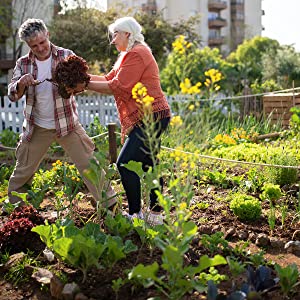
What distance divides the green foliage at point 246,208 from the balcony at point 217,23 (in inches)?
1850

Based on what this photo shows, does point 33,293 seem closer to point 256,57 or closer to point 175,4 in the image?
point 256,57

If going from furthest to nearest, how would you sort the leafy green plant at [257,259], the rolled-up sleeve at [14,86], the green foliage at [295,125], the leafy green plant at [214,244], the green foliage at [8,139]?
the green foliage at [8,139] → the green foliage at [295,125] → the rolled-up sleeve at [14,86] → the leafy green plant at [214,244] → the leafy green plant at [257,259]

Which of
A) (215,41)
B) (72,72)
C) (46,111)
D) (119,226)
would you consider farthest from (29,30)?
(215,41)

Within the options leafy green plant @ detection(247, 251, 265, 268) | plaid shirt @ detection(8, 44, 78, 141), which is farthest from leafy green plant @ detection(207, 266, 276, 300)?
plaid shirt @ detection(8, 44, 78, 141)

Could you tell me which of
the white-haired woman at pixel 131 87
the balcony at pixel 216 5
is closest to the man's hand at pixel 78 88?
the white-haired woman at pixel 131 87

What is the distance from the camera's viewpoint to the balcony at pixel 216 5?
49969 millimetres

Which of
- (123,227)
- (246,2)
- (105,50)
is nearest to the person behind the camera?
(123,227)

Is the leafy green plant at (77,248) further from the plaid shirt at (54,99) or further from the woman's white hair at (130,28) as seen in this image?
the woman's white hair at (130,28)

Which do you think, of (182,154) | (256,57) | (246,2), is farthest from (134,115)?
(246,2)

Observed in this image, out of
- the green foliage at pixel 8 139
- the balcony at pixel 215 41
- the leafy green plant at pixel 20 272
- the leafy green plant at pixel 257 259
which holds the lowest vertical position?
the leafy green plant at pixel 20 272

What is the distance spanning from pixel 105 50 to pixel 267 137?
1032 centimetres

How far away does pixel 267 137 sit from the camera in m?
7.96

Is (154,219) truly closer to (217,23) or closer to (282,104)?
(282,104)

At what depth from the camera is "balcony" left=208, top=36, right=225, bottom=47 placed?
49594 mm
